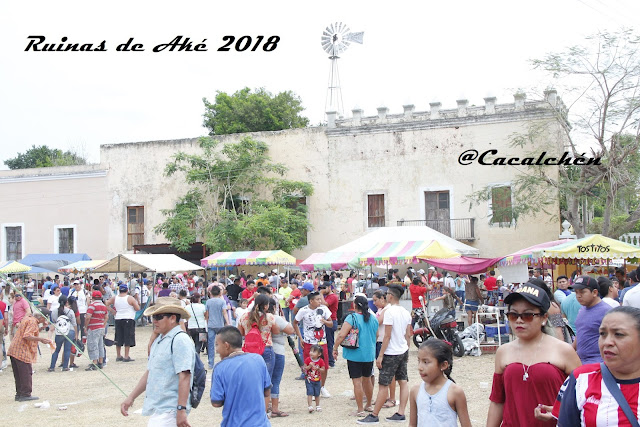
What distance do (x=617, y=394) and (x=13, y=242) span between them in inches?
1444

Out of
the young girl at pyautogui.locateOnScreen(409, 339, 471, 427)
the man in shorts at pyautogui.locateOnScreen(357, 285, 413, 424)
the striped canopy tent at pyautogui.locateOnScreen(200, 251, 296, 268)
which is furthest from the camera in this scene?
the striped canopy tent at pyautogui.locateOnScreen(200, 251, 296, 268)

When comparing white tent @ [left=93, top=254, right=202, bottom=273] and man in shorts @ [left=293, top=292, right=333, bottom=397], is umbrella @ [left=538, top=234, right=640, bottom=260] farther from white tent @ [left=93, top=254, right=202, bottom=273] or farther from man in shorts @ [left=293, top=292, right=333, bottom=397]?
white tent @ [left=93, top=254, right=202, bottom=273]

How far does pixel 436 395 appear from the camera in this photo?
164 inches

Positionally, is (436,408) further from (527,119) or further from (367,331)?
(527,119)

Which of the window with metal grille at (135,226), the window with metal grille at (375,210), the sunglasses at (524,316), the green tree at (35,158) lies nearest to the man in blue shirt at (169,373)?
the sunglasses at (524,316)

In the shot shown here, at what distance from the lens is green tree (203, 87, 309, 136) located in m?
39.3

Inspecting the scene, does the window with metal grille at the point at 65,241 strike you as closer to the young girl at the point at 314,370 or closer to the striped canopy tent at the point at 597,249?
the striped canopy tent at the point at 597,249

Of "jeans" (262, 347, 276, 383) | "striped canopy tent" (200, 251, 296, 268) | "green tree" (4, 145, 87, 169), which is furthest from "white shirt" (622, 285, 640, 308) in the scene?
"green tree" (4, 145, 87, 169)

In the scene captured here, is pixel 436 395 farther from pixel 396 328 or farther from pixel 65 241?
pixel 65 241

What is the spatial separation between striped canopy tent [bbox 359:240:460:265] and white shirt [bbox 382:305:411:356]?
8.30 m

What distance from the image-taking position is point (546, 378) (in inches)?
134

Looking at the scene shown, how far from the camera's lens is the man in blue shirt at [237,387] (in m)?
4.80

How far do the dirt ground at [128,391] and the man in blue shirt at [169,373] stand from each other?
3.53m

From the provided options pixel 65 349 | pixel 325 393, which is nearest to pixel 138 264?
pixel 65 349
